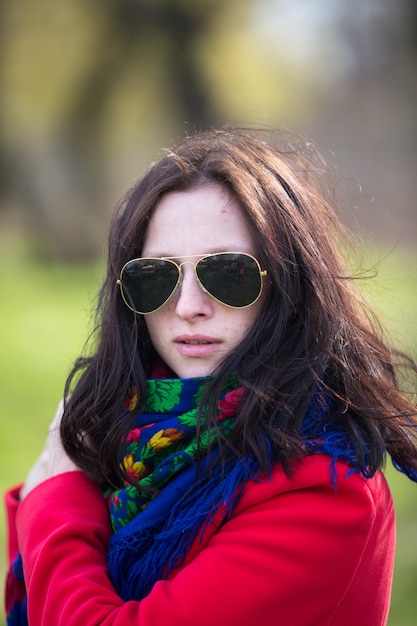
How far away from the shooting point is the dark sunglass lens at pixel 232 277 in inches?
68.5

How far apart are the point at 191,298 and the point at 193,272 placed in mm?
63

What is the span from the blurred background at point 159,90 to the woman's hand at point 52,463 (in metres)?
10.2

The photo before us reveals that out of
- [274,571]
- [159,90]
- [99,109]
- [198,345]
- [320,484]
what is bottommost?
[274,571]

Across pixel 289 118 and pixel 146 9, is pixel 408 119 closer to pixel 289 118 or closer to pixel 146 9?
pixel 289 118

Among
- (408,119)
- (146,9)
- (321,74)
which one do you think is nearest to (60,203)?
(146,9)

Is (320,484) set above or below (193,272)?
below

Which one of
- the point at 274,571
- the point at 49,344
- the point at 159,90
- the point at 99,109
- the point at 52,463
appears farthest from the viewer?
the point at 159,90

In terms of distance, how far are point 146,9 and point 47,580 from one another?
15653mm

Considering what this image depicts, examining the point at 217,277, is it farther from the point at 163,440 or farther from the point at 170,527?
the point at 170,527

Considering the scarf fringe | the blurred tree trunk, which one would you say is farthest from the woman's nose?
the blurred tree trunk

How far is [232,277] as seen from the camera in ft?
5.69

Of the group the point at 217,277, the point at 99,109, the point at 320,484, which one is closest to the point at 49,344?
the point at 217,277

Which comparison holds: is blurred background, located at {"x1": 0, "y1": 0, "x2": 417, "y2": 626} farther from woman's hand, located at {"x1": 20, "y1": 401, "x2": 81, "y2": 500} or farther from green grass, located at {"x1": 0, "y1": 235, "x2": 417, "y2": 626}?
woman's hand, located at {"x1": 20, "y1": 401, "x2": 81, "y2": 500}

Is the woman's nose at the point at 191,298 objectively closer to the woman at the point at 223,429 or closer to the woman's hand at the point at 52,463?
the woman at the point at 223,429
